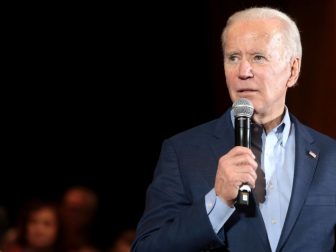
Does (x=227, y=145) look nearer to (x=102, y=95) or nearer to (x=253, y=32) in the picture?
(x=253, y=32)

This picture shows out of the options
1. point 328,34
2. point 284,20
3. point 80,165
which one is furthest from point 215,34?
point 284,20

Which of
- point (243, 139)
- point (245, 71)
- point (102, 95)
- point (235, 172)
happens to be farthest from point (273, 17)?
point (102, 95)

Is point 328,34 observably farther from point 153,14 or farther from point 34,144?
point 34,144

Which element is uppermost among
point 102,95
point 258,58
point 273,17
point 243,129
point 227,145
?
point 273,17

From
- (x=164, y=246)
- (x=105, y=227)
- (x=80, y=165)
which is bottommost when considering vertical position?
(x=105, y=227)

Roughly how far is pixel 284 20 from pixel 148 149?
2.54 meters

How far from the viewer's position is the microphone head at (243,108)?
174cm

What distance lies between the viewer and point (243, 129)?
1.68 m

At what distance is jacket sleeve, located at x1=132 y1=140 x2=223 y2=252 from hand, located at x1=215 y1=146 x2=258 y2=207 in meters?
0.10

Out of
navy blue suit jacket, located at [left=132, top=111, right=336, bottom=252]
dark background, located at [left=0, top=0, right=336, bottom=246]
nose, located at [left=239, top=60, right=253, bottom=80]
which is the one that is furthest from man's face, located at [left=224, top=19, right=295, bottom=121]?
dark background, located at [left=0, top=0, right=336, bottom=246]

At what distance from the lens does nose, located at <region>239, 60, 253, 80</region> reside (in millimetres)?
1933

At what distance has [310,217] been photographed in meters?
1.83

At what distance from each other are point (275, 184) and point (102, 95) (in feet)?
9.16

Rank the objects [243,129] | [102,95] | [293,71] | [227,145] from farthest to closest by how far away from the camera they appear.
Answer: [102,95]
[293,71]
[227,145]
[243,129]
